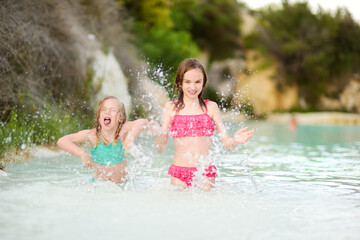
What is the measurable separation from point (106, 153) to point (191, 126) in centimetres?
92

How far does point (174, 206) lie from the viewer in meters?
3.55

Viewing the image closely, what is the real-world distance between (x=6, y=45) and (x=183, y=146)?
3.85 m

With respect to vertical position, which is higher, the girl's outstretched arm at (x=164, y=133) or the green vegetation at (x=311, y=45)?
the green vegetation at (x=311, y=45)

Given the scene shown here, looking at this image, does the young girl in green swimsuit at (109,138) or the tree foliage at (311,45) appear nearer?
the young girl in green swimsuit at (109,138)

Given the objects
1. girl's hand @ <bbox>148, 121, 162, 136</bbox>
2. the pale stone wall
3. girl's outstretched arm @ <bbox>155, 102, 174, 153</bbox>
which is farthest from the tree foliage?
girl's hand @ <bbox>148, 121, 162, 136</bbox>

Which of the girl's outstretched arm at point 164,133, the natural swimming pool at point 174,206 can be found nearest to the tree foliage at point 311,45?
the natural swimming pool at point 174,206

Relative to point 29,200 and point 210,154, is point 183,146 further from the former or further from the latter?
point 29,200

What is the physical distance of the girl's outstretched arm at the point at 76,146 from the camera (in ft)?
13.8

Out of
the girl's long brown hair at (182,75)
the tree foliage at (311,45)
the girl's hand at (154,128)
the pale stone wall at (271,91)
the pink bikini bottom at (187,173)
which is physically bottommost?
the pink bikini bottom at (187,173)

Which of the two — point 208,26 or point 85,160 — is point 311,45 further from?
point 85,160

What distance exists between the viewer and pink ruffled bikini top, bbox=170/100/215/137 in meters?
4.22

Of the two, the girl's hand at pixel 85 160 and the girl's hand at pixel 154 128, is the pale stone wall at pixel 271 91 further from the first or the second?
the girl's hand at pixel 85 160

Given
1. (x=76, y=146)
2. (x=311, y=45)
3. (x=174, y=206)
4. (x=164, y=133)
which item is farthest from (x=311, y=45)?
(x=174, y=206)

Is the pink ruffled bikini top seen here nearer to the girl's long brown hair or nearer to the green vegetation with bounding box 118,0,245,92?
the girl's long brown hair
